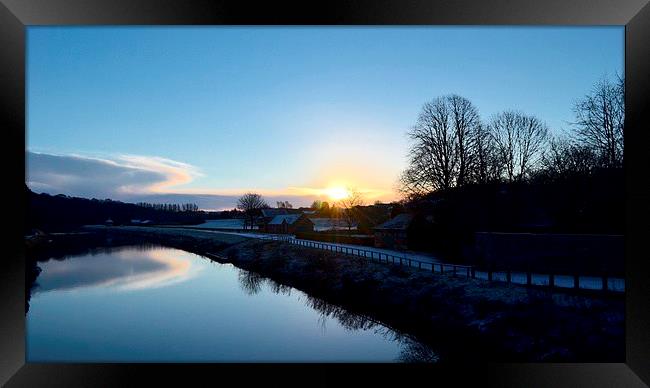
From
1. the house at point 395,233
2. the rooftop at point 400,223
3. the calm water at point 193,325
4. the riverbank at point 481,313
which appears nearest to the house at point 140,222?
the calm water at point 193,325

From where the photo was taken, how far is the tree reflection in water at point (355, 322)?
29.1 feet

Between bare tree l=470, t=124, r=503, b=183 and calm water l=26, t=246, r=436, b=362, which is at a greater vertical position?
bare tree l=470, t=124, r=503, b=183

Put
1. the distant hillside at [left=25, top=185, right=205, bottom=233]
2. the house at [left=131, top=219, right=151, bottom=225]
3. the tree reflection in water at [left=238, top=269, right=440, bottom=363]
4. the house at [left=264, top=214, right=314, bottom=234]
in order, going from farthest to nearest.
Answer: the house at [left=131, top=219, right=151, bottom=225], the house at [left=264, top=214, right=314, bottom=234], the distant hillside at [left=25, top=185, right=205, bottom=233], the tree reflection in water at [left=238, top=269, right=440, bottom=363]

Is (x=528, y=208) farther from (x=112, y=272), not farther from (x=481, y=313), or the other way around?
(x=112, y=272)

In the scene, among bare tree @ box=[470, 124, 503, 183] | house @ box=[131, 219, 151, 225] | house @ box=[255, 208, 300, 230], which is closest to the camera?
bare tree @ box=[470, 124, 503, 183]

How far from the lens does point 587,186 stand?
1448cm

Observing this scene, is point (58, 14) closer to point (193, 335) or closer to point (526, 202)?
point (193, 335)

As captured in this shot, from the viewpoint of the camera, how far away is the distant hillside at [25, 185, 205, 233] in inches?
1234

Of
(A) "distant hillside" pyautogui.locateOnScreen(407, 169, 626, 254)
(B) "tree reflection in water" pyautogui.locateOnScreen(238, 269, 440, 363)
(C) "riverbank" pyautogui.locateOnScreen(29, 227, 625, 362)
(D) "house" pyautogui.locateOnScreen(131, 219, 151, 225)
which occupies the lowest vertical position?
(B) "tree reflection in water" pyautogui.locateOnScreen(238, 269, 440, 363)

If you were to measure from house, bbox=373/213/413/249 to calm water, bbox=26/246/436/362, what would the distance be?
6678 millimetres

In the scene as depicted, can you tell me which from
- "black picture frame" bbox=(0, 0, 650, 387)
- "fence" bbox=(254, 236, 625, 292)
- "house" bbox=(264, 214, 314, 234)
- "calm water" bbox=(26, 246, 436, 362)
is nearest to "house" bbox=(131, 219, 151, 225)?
"house" bbox=(264, 214, 314, 234)

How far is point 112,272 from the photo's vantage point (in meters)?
21.4

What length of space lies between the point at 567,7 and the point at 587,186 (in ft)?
40.2

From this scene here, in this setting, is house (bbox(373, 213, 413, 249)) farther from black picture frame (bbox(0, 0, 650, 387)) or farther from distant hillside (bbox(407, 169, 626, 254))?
black picture frame (bbox(0, 0, 650, 387))
